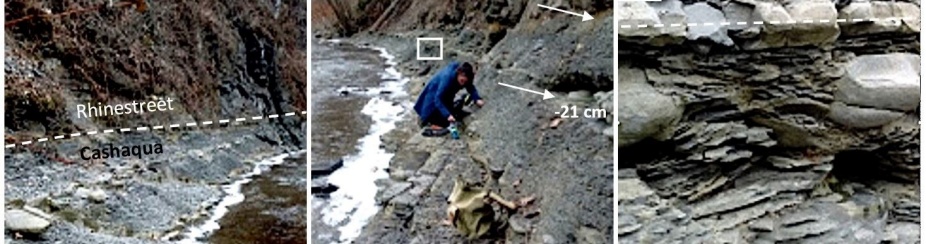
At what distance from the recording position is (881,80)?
9.39 feet

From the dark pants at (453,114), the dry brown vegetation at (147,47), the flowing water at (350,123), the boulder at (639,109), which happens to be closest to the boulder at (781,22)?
the boulder at (639,109)

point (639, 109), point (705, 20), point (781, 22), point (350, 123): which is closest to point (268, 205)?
point (350, 123)

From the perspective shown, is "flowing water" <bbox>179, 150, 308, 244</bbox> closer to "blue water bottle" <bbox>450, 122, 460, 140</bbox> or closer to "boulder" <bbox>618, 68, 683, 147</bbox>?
"blue water bottle" <bbox>450, 122, 460, 140</bbox>

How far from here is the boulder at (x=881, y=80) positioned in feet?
9.37

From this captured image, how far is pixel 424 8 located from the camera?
193cm

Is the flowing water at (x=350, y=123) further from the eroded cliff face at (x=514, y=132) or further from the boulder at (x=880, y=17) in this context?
the boulder at (x=880, y=17)

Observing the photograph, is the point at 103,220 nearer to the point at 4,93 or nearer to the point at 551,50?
the point at 4,93

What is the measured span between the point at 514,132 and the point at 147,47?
3.00 feet

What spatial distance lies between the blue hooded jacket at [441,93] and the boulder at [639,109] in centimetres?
77

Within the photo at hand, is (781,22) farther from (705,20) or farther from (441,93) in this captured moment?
(441,93)

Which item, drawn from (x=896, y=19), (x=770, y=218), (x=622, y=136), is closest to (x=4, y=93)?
(x=622, y=136)

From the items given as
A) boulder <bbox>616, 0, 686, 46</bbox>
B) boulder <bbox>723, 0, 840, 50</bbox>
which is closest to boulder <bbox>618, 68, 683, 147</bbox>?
boulder <bbox>616, 0, 686, 46</bbox>

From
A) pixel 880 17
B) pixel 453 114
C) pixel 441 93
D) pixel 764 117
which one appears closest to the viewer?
pixel 441 93

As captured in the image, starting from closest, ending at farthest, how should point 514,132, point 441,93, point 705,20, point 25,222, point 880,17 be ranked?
point 25,222, point 441,93, point 514,132, point 705,20, point 880,17
